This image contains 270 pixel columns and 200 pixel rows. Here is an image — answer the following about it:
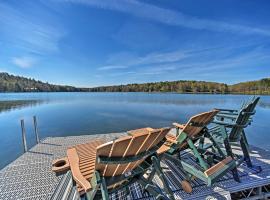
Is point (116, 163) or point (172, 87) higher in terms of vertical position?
point (172, 87)

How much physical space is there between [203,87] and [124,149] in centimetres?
6679

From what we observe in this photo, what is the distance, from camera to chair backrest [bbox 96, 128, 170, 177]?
106cm

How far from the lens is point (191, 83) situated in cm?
6588

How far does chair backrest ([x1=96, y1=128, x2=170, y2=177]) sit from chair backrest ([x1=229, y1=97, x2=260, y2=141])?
167cm

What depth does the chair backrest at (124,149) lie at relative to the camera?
1.06 m

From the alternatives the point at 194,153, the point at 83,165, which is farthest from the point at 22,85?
the point at 194,153

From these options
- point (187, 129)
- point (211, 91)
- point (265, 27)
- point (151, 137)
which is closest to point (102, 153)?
point (151, 137)

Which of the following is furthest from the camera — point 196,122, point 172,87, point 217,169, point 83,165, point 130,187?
point 172,87

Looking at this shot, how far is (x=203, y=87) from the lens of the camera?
6228cm

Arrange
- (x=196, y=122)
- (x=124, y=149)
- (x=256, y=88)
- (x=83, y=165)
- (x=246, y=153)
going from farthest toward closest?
1. (x=256, y=88)
2. (x=246, y=153)
3. (x=196, y=122)
4. (x=83, y=165)
5. (x=124, y=149)

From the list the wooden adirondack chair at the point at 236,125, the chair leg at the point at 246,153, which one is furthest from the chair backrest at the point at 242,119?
the chair leg at the point at 246,153

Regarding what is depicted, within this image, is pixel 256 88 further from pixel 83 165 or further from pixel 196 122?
pixel 83 165

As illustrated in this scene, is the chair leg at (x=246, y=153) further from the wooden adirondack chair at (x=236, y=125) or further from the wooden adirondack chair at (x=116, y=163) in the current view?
the wooden adirondack chair at (x=116, y=163)

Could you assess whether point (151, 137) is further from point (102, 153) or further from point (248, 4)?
point (248, 4)
